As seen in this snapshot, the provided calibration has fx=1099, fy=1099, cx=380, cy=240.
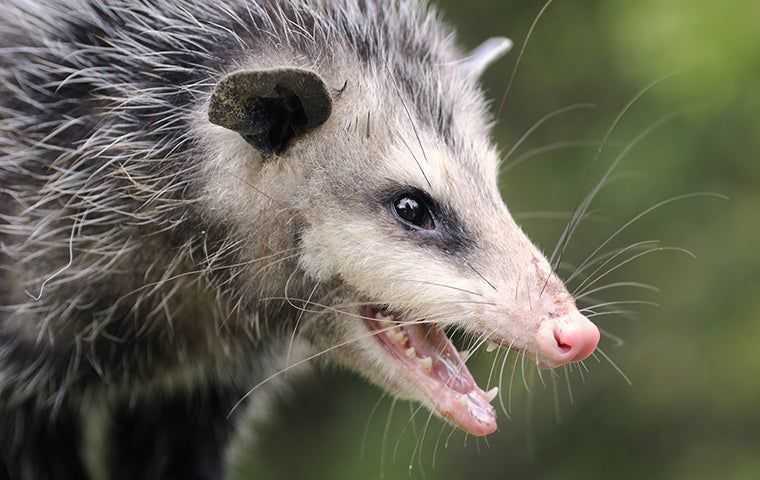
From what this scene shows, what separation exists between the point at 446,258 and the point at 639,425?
2.80m

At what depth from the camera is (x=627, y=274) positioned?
15.6 feet

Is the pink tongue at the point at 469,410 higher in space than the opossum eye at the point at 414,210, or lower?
lower

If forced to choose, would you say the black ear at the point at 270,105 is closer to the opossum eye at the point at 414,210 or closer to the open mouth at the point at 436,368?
the opossum eye at the point at 414,210

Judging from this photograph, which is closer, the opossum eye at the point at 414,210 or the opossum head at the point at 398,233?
the opossum head at the point at 398,233

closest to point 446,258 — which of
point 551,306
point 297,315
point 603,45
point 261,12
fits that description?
point 551,306

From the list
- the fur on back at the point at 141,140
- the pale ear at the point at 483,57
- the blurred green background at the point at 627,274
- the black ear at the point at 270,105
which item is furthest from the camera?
the blurred green background at the point at 627,274

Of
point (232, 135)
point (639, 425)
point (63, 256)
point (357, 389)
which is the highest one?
point (232, 135)

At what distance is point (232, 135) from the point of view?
8.19 feet

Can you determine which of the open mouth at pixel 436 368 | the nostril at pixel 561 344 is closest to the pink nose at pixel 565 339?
the nostril at pixel 561 344

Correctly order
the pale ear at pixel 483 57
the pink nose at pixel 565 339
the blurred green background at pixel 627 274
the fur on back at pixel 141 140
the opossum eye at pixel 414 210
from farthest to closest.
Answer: the blurred green background at pixel 627 274 → the pale ear at pixel 483 57 → the fur on back at pixel 141 140 → the opossum eye at pixel 414 210 → the pink nose at pixel 565 339

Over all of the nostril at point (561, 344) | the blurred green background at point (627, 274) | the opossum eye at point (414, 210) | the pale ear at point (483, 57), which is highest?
the pale ear at point (483, 57)

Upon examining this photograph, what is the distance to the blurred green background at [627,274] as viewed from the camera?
434 centimetres

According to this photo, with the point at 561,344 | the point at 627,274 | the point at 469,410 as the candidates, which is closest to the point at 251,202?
the point at 469,410

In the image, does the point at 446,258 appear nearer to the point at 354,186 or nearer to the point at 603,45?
the point at 354,186
